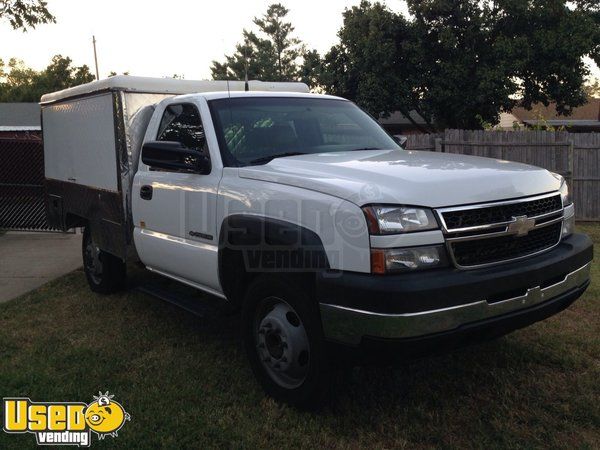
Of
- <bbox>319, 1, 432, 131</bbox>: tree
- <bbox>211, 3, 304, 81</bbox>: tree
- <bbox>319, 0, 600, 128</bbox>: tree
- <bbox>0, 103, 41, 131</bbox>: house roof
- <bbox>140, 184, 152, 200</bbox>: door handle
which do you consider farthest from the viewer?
<bbox>211, 3, 304, 81</bbox>: tree

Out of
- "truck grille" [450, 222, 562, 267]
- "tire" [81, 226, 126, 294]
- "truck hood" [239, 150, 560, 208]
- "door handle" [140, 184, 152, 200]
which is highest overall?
"truck hood" [239, 150, 560, 208]

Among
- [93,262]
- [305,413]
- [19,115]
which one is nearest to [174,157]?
[305,413]

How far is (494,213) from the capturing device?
3.15 meters

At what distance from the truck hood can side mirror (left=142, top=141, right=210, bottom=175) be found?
0.41m

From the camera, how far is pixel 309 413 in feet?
11.5

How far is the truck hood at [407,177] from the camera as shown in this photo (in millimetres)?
2996

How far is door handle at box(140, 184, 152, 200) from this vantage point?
4730 millimetres

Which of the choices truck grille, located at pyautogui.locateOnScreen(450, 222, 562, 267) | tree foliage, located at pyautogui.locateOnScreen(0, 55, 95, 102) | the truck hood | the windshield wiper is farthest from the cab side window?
tree foliage, located at pyautogui.locateOnScreen(0, 55, 95, 102)

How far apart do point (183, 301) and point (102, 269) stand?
7.13 feet

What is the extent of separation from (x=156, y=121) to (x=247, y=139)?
3.64 feet

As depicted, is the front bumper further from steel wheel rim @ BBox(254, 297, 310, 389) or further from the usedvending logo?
the usedvending logo

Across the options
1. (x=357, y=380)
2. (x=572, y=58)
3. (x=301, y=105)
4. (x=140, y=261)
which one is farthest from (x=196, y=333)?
(x=572, y=58)

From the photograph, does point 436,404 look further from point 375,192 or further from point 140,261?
point 140,261

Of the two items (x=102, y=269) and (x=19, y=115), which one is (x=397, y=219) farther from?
(x=19, y=115)
